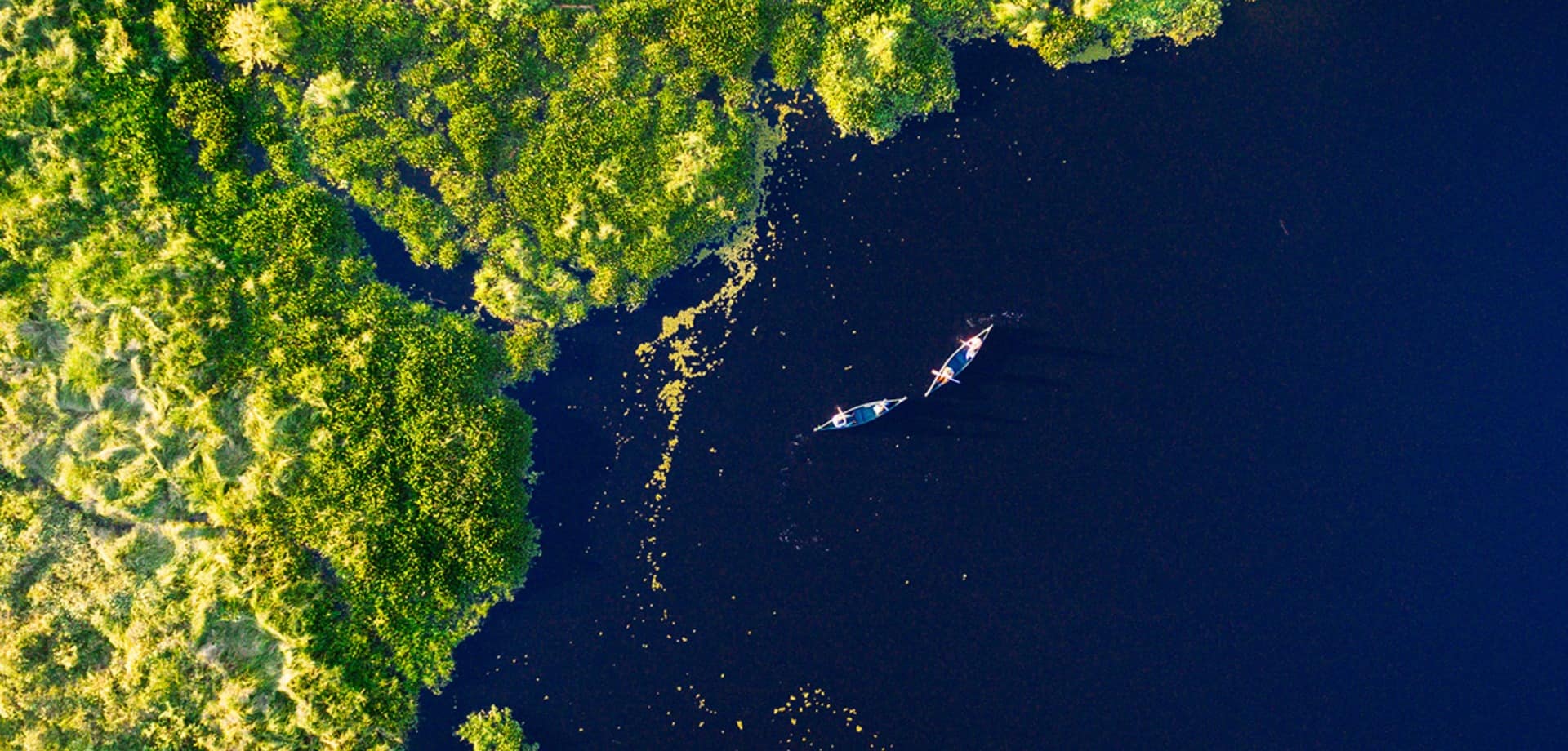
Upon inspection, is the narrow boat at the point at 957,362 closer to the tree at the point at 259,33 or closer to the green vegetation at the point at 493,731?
the green vegetation at the point at 493,731

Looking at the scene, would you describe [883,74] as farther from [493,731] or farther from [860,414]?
[493,731]

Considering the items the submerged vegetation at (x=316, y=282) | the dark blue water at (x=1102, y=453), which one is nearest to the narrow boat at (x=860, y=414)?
the dark blue water at (x=1102, y=453)

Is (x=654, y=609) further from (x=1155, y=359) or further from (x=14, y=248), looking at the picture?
(x=14, y=248)

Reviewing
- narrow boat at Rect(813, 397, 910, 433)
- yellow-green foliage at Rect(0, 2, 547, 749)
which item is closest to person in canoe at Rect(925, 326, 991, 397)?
narrow boat at Rect(813, 397, 910, 433)

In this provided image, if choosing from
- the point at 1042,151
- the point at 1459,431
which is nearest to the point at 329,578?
the point at 1042,151

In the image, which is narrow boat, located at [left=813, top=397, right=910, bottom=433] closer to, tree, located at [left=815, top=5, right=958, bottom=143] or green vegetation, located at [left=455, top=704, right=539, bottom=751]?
tree, located at [left=815, top=5, right=958, bottom=143]

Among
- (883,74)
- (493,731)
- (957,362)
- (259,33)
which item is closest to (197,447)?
(493,731)
